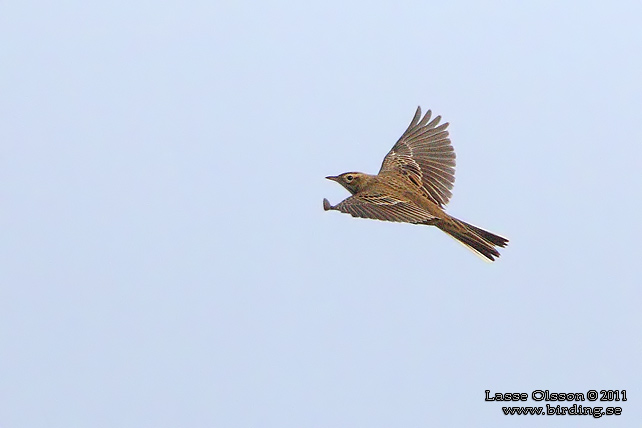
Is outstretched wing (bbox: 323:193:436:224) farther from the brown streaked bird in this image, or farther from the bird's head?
the bird's head

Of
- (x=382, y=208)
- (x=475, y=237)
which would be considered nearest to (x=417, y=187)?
(x=475, y=237)

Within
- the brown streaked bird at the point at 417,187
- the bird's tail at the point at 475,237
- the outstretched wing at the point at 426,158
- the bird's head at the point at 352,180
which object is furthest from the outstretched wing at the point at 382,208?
the outstretched wing at the point at 426,158

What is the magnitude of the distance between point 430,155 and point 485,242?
73.1 inches

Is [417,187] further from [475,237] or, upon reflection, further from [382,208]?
[382,208]

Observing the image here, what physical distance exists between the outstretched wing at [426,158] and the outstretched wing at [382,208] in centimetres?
91

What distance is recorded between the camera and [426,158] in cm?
1068

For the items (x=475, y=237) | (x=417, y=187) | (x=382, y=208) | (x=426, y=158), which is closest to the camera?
(x=382, y=208)

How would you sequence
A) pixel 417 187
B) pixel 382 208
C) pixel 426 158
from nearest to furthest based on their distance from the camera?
pixel 382 208 < pixel 417 187 < pixel 426 158

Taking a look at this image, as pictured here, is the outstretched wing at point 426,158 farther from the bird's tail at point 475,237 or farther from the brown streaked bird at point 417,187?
the bird's tail at point 475,237

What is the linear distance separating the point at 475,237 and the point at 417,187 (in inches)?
47.9

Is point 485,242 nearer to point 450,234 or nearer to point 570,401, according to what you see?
point 450,234

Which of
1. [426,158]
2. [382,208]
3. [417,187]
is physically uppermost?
[426,158]

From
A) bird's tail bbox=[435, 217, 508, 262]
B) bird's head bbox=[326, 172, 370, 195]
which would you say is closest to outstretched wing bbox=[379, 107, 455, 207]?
bird's head bbox=[326, 172, 370, 195]

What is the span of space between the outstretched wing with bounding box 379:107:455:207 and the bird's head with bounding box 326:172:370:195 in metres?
0.42
